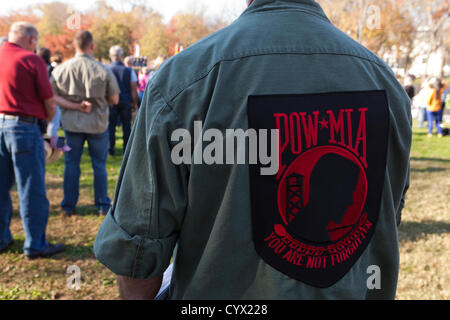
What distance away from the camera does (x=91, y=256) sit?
384cm

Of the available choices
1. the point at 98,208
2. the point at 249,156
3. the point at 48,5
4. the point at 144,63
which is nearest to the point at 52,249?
the point at 98,208

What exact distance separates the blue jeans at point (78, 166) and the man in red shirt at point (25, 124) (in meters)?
0.97

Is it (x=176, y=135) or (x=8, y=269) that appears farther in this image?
(x=8, y=269)

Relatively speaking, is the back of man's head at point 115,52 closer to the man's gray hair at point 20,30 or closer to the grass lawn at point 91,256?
the grass lawn at point 91,256

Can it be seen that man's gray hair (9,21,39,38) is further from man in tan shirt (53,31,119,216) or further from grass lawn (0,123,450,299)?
grass lawn (0,123,450,299)

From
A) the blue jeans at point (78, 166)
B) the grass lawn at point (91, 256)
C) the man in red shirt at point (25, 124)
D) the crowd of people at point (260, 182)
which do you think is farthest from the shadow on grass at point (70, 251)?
the crowd of people at point (260, 182)

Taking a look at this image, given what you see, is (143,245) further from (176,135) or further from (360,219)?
(360,219)

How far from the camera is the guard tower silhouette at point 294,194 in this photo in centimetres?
118

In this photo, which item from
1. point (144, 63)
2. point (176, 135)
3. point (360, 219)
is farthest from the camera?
point (144, 63)

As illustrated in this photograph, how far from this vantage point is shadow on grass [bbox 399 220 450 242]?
15.2 ft

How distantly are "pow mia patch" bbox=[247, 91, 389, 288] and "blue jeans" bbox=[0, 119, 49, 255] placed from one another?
2871mm

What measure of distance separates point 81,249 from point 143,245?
3061 mm

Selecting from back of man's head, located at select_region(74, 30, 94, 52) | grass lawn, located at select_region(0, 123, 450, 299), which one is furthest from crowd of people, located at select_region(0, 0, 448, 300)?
back of man's head, located at select_region(74, 30, 94, 52)

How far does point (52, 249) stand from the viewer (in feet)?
12.5
